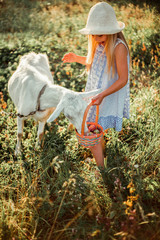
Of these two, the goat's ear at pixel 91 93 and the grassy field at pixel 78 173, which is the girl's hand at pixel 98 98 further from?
the grassy field at pixel 78 173

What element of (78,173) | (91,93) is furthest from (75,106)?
(78,173)

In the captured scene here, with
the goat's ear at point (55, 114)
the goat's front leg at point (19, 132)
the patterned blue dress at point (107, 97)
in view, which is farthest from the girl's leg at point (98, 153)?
the goat's front leg at point (19, 132)

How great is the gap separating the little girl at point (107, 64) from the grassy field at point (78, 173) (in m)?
0.41

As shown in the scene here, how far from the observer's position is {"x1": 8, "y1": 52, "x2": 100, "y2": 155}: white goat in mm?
2408

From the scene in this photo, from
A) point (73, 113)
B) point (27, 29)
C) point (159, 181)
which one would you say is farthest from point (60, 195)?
point (27, 29)

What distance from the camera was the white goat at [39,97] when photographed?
7.90 feet

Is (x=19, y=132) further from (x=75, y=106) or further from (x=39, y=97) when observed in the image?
(x=75, y=106)

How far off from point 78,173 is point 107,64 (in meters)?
1.43

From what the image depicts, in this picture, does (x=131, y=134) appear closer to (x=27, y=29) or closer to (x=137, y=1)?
(x=27, y=29)

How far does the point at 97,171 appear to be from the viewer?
2.76 m

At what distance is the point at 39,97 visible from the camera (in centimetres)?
291

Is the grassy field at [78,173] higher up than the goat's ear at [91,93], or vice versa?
the goat's ear at [91,93]

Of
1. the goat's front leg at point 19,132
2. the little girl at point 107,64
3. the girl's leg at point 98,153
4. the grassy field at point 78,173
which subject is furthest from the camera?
the goat's front leg at point 19,132

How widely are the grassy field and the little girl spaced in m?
0.41
